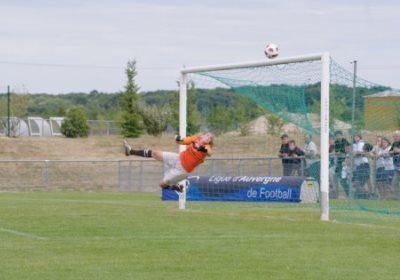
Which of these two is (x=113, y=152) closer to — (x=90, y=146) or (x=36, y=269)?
(x=90, y=146)

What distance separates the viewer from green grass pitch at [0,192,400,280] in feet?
42.2

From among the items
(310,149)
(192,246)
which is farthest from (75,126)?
(192,246)

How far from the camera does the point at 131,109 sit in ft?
195

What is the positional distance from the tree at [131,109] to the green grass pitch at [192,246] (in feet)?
114

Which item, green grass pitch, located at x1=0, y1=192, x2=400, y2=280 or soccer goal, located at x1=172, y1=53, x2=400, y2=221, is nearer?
green grass pitch, located at x1=0, y1=192, x2=400, y2=280

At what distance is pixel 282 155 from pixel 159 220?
1010 cm

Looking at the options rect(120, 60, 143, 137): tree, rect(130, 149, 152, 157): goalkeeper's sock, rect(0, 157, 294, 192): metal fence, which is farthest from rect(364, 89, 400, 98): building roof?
rect(120, 60, 143, 137): tree

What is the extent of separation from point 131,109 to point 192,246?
1737 inches

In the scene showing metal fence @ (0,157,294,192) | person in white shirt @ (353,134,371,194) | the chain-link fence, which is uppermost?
the chain-link fence

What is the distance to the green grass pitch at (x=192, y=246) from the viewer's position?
42.2 ft

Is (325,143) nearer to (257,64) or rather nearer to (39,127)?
(257,64)

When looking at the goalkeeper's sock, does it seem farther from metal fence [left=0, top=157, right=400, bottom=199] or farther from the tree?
the tree

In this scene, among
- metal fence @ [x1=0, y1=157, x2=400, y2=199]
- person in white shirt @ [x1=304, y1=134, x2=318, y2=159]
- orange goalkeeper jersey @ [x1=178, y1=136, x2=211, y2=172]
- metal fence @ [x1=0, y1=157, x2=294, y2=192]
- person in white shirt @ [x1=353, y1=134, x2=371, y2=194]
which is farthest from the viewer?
metal fence @ [x1=0, y1=157, x2=294, y2=192]

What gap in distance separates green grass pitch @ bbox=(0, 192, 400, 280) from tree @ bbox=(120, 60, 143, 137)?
34.7 m
